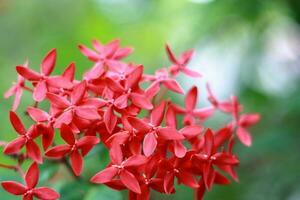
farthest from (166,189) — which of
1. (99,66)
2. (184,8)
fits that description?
(184,8)

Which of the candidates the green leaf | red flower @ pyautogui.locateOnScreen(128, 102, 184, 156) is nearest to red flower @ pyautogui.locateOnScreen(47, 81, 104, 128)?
red flower @ pyautogui.locateOnScreen(128, 102, 184, 156)

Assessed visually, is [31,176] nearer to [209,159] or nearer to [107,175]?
[107,175]

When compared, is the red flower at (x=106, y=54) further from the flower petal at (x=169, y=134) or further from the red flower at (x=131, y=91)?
the flower petal at (x=169, y=134)

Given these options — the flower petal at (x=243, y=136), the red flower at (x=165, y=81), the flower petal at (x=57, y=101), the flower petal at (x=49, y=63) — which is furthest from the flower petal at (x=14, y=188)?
the flower petal at (x=243, y=136)

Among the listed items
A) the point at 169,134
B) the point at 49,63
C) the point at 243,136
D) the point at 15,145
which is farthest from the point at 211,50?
the point at 15,145

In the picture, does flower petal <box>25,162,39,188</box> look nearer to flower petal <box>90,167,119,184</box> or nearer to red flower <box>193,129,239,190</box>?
flower petal <box>90,167,119,184</box>

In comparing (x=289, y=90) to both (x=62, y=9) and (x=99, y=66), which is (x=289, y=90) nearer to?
(x=99, y=66)

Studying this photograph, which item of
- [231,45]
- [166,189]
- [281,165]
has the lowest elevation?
[281,165]
